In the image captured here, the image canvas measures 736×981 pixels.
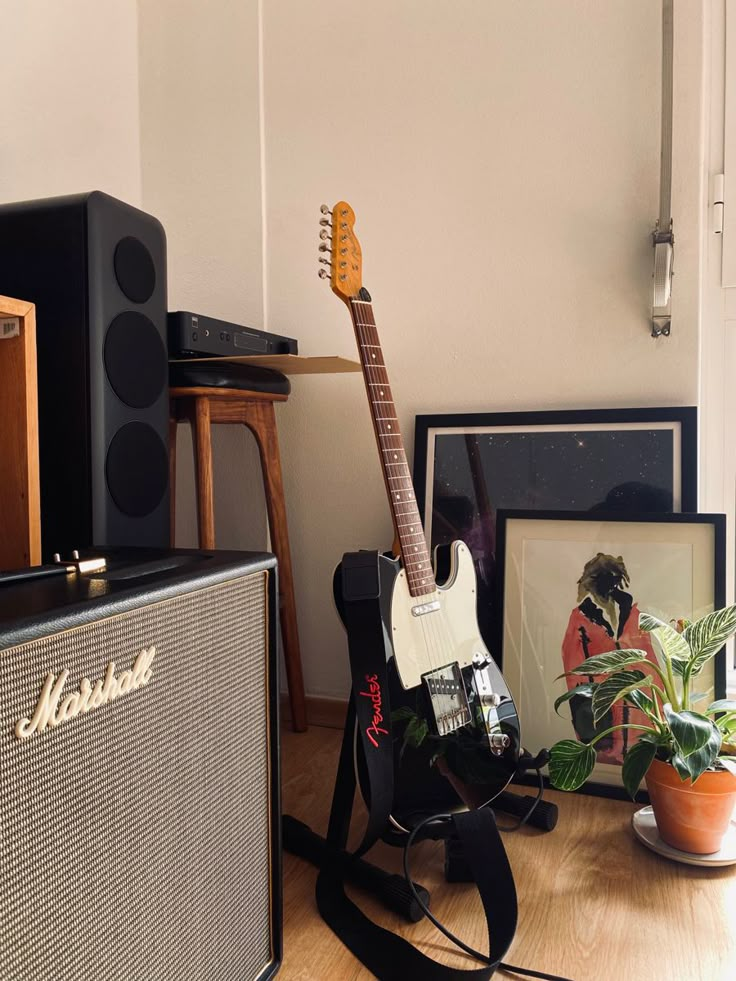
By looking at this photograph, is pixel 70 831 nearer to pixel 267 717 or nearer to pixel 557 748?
pixel 267 717

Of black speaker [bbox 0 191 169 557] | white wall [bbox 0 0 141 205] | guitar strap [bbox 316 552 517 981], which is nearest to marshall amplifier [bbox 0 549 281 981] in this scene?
guitar strap [bbox 316 552 517 981]

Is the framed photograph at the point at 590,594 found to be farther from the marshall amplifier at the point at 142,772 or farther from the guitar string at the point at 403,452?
the marshall amplifier at the point at 142,772

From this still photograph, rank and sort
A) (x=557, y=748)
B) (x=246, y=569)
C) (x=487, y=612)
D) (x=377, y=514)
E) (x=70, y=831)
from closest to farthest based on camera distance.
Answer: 1. (x=70, y=831)
2. (x=246, y=569)
3. (x=557, y=748)
4. (x=487, y=612)
5. (x=377, y=514)

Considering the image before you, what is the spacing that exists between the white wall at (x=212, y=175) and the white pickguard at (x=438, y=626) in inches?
24.6

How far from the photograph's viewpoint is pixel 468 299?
4.87 feet

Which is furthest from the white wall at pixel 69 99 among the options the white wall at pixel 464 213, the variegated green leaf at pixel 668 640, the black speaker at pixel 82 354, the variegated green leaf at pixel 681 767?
the variegated green leaf at pixel 681 767

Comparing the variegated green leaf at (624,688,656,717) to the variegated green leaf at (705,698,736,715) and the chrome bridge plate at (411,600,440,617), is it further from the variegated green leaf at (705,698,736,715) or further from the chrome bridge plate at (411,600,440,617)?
the chrome bridge plate at (411,600,440,617)

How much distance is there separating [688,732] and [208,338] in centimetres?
90

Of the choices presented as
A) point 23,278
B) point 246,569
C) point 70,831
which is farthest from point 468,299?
point 70,831

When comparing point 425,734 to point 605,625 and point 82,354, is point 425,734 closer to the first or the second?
point 605,625

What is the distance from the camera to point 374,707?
0.99 metres

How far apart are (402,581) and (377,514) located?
1.64 ft

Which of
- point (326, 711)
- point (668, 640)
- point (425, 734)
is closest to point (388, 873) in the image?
point (425, 734)

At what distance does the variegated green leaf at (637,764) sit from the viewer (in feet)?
3.22
